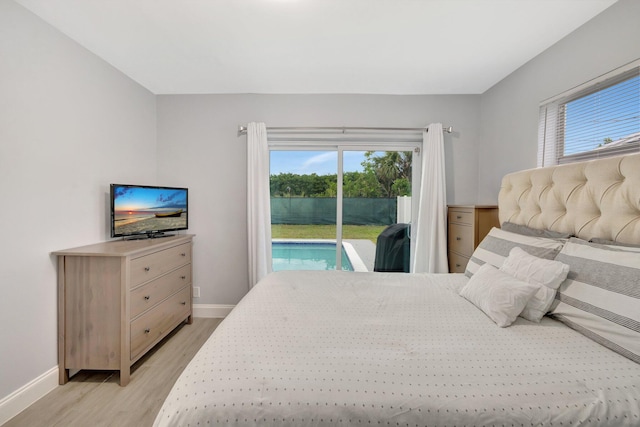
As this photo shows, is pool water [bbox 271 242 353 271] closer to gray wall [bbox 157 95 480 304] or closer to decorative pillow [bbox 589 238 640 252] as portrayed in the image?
gray wall [bbox 157 95 480 304]

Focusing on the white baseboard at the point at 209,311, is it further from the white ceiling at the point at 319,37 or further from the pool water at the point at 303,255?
the white ceiling at the point at 319,37

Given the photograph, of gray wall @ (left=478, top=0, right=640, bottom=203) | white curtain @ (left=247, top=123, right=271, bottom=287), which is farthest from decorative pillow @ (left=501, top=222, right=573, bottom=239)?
white curtain @ (left=247, top=123, right=271, bottom=287)

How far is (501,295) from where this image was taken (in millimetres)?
1360

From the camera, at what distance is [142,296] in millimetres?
2180

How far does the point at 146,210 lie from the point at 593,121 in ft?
11.8

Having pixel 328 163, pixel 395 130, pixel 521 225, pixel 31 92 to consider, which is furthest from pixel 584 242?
pixel 31 92

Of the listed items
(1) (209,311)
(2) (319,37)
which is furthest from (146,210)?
(2) (319,37)

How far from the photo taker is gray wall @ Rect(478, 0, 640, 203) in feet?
5.46

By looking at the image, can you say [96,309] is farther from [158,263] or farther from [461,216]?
[461,216]

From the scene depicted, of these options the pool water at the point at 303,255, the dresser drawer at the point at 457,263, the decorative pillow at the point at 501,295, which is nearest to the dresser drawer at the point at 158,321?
the pool water at the point at 303,255

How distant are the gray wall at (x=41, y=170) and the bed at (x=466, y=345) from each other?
1.49 meters

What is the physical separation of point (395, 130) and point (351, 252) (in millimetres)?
1487

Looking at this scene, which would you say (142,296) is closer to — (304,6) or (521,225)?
(304,6)

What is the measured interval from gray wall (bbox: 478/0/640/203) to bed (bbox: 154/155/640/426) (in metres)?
0.72
